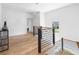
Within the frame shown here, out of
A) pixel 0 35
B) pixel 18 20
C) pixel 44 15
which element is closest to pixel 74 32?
pixel 44 15

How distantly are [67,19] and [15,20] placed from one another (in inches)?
35.1

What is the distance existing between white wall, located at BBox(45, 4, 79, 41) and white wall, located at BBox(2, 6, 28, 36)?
0.40m

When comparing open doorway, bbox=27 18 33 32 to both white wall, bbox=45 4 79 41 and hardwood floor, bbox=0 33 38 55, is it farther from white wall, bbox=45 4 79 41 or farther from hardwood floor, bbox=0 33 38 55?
white wall, bbox=45 4 79 41

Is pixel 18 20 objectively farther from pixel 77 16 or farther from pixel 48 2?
pixel 77 16

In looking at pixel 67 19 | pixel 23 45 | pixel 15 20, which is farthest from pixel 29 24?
pixel 67 19

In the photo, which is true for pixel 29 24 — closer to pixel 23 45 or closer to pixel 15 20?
pixel 15 20

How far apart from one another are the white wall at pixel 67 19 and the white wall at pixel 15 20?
0.40m

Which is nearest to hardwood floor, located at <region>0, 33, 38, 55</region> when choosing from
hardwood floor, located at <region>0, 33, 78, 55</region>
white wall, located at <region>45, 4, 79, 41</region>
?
hardwood floor, located at <region>0, 33, 78, 55</region>

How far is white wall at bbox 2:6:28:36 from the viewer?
1492 millimetres

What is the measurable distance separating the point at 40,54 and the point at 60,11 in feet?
2.68

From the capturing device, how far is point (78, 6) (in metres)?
1.56

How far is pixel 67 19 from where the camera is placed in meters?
1.59
